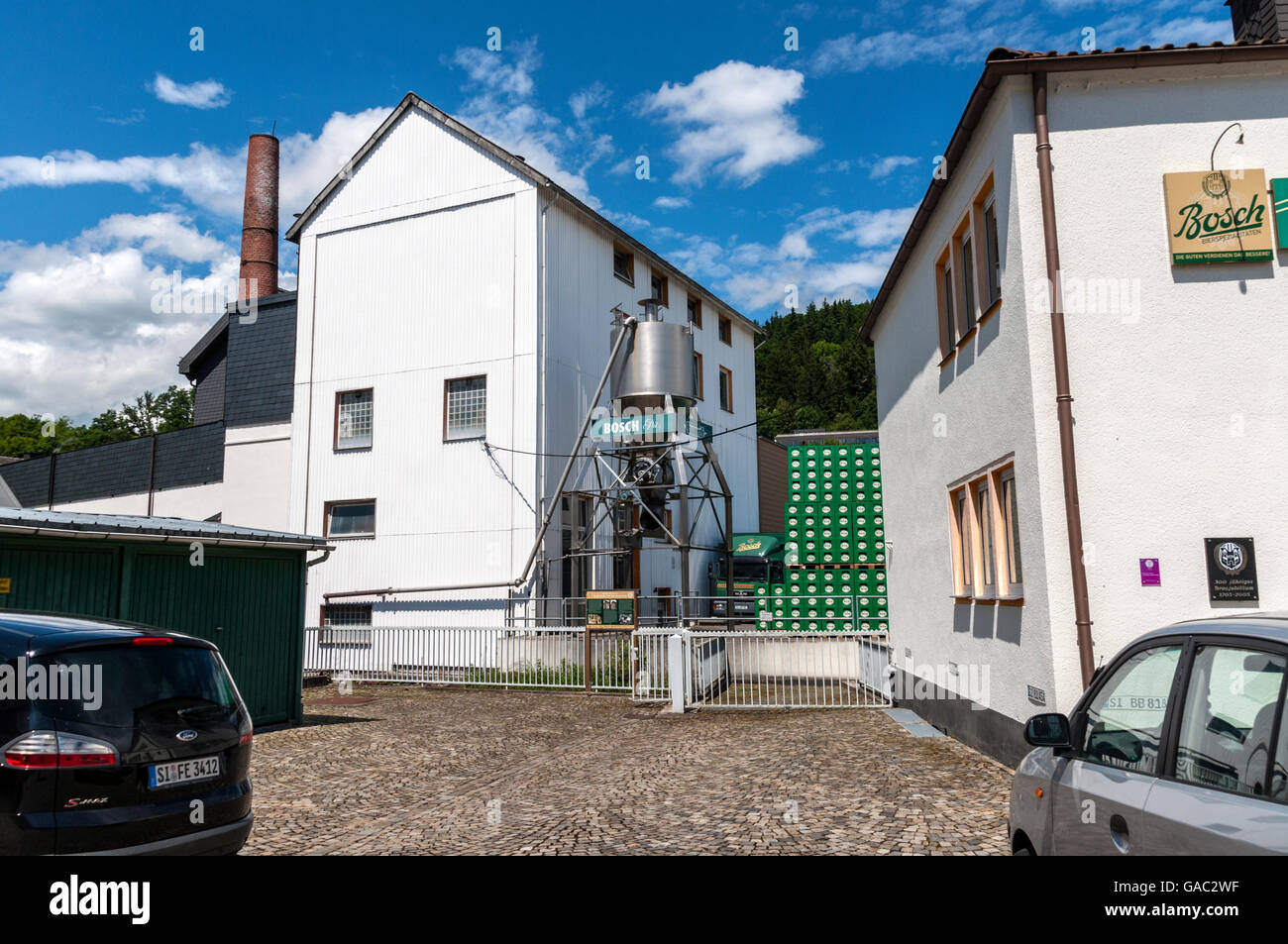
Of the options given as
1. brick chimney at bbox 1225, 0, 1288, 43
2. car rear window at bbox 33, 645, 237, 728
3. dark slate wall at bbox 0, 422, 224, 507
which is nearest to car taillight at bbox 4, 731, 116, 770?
car rear window at bbox 33, 645, 237, 728

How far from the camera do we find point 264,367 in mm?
29484

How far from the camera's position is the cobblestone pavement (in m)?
6.84

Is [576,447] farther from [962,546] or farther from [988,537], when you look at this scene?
[988,537]

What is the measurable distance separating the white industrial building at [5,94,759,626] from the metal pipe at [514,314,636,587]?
1.15ft

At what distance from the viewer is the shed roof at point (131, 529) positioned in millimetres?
10305

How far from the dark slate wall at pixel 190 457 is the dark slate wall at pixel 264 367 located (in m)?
2.98

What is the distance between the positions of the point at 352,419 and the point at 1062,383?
20.9 metres

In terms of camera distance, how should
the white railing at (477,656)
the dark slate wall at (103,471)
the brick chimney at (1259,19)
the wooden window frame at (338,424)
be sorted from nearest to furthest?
the brick chimney at (1259,19), the white railing at (477,656), the wooden window frame at (338,424), the dark slate wall at (103,471)

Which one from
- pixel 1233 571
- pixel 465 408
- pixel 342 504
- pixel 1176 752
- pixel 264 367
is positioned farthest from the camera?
pixel 264 367

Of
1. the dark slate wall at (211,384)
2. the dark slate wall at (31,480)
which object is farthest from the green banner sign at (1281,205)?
the dark slate wall at (31,480)

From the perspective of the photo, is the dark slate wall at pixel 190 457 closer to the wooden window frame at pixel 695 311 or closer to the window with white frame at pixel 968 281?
the wooden window frame at pixel 695 311

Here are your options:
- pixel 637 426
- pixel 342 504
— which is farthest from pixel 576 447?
pixel 342 504

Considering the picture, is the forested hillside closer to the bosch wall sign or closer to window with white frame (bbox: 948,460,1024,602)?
window with white frame (bbox: 948,460,1024,602)
